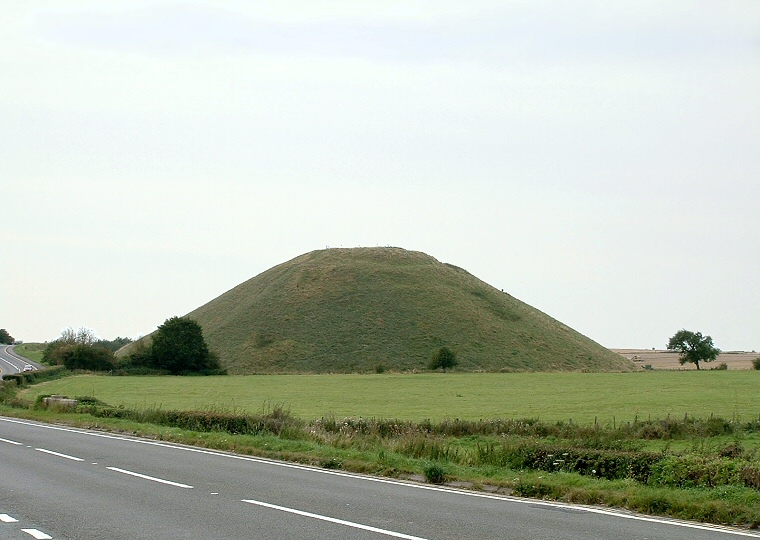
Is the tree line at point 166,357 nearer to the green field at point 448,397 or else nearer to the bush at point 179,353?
the bush at point 179,353

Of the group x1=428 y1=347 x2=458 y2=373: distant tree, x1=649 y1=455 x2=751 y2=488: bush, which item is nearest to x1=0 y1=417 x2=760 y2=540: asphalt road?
x1=649 y1=455 x2=751 y2=488: bush

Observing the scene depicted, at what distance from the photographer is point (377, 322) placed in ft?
377

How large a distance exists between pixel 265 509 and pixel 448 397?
42157mm

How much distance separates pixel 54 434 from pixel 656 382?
164ft

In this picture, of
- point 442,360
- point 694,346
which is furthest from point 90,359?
point 694,346

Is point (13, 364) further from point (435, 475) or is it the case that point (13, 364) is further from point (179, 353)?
point (435, 475)

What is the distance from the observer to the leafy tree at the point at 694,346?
120 meters

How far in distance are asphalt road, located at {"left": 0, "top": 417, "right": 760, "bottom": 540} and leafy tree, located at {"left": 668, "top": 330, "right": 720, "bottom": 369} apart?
113 meters

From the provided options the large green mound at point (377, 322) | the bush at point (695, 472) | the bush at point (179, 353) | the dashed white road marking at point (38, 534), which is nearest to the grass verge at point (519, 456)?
the bush at point (695, 472)

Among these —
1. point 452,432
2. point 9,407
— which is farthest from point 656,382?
point 9,407

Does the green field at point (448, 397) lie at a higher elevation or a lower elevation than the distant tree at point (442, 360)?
lower

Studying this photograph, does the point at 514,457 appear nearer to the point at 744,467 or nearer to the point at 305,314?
the point at 744,467

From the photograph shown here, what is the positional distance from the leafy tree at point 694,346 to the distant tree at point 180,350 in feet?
223

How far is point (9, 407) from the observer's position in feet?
142
